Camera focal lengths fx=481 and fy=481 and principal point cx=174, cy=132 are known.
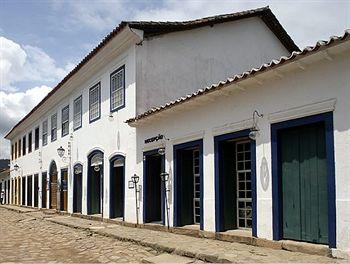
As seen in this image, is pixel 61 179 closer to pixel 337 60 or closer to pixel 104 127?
pixel 104 127

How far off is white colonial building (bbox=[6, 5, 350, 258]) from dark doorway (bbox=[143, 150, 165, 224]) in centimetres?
3

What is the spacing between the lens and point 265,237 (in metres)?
8.70

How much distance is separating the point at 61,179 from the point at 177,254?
46.9 ft

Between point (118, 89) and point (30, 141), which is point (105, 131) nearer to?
point (118, 89)

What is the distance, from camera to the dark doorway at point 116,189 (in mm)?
15812

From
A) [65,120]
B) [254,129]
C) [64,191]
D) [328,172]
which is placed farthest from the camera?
[65,120]

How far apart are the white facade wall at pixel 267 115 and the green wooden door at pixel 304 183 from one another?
0.31 metres

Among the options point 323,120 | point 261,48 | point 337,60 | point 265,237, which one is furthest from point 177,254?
point 261,48

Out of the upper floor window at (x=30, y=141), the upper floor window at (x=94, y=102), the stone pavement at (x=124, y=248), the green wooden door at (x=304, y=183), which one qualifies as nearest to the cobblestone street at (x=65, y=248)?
the stone pavement at (x=124, y=248)

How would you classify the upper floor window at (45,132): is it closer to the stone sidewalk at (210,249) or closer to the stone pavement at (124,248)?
the stone pavement at (124,248)

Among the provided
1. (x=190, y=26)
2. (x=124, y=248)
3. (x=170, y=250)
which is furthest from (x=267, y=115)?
(x=190, y=26)

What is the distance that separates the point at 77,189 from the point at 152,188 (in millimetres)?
7127

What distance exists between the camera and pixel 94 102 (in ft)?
58.4

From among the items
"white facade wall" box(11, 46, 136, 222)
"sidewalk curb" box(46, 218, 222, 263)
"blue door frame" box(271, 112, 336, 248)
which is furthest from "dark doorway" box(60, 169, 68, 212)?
"blue door frame" box(271, 112, 336, 248)
